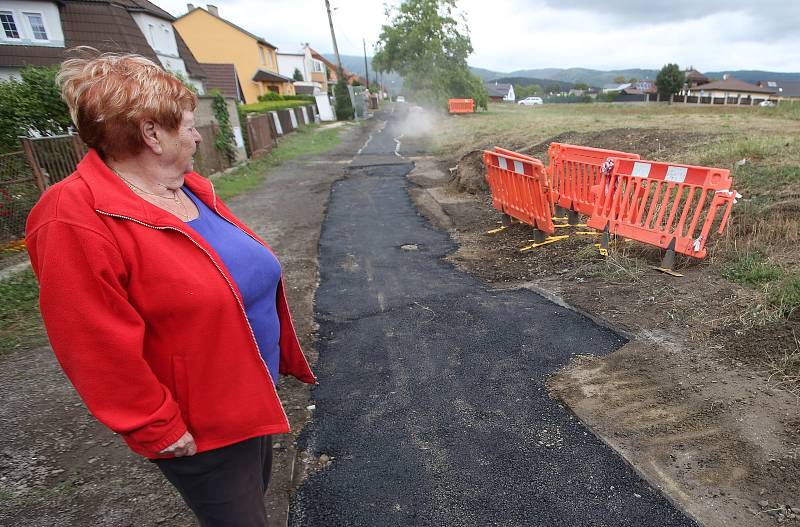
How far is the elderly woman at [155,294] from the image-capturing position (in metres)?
1.18

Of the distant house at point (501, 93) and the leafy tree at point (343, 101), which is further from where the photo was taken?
the distant house at point (501, 93)

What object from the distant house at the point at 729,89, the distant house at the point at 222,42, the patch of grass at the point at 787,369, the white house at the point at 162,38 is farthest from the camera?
the distant house at the point at 729,89

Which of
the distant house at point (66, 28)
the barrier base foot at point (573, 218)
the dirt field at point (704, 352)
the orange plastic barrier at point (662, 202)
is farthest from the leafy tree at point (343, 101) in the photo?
the orange plastic barrier at point (662, 202)

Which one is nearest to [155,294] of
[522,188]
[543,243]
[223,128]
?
[543,243]

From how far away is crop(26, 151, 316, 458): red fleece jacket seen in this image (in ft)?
3.83

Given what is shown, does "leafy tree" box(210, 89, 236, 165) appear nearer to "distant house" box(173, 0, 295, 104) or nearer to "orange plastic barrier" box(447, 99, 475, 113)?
"distant house" box(173, 0, 295, 104)

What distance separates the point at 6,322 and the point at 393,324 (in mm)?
4139

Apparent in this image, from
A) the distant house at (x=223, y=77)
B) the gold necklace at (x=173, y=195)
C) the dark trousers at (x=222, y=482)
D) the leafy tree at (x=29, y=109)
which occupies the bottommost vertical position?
the dark trousers at (x=222, y=482)

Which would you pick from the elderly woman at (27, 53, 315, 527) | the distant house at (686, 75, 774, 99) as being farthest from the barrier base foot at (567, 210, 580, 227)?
the distant house at (686, 75, 774, 99)

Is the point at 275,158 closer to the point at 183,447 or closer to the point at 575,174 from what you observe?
the point at 575,174

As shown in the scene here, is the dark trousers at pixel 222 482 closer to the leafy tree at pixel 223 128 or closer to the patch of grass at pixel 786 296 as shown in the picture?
the patch of grass at pixel 786 296

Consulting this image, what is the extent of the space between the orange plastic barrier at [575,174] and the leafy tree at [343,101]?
36887 millimetres

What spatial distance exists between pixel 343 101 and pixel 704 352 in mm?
41088

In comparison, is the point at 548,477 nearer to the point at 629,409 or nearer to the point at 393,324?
the point at 629,409
